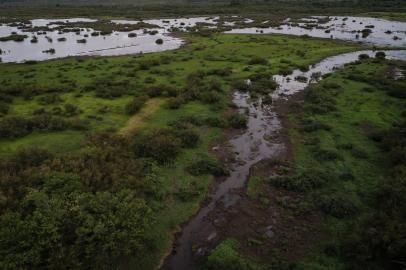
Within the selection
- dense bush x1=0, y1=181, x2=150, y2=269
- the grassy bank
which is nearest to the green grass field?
the grassy bank

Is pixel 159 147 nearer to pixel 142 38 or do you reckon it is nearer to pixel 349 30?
pixel 142 38

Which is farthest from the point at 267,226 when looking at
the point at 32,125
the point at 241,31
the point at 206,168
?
the point at 241,31

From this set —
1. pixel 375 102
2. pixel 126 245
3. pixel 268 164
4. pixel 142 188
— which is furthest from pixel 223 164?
pixel 375 102

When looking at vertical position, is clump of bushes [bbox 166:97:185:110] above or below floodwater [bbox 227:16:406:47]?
below

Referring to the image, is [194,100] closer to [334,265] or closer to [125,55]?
[334,265]

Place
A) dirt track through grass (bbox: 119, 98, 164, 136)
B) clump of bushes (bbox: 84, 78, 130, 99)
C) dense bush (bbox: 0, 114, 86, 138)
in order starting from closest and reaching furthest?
dense bush (bbox: 0, 114, 86, 138) → dirt track through grass (bbox: 119, 98, 164, 136) → clump of bushes (bbox: 84, 78, 130, 99)

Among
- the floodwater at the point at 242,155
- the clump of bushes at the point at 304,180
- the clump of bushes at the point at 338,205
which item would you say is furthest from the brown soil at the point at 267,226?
the clump of bushes at the point at 338,205

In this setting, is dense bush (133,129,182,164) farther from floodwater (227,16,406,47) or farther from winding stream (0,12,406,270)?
floodwater (227,16,406,47)
